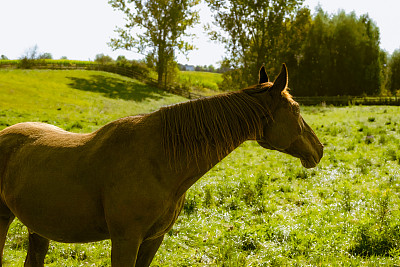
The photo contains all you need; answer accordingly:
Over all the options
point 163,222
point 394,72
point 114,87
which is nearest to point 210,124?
point 163,222

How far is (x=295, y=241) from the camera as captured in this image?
17.0 feet

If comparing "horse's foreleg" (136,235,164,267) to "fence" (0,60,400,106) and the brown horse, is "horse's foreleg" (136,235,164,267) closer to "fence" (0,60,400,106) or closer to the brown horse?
the brown horse

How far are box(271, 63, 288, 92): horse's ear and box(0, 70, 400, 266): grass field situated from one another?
2893mm

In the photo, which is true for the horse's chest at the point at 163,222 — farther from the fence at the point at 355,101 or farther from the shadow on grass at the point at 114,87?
the fence at the point at 355,101

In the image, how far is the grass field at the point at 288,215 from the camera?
4.70 m

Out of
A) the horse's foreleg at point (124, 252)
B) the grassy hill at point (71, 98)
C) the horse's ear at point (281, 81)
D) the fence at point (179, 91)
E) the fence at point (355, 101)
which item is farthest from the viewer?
the fence at point (179, 91)

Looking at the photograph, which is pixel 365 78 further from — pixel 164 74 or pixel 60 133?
pixel 60 133

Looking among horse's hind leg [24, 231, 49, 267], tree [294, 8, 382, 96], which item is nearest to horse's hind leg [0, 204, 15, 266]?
horse's hind leg [24, 231, 49, 267]

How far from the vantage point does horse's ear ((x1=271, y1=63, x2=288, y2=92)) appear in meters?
2.61

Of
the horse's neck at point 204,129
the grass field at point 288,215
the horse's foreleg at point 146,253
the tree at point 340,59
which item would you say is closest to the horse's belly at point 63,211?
the horse's foreleg at point 146,253

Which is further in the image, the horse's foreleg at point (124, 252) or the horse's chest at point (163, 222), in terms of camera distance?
the horse's chest at point (163, 222)

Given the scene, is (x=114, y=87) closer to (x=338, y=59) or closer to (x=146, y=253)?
(x=338, y=59)

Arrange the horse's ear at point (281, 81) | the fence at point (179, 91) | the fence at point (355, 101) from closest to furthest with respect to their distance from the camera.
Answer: the horse's ear at point (281, 81) < the fence at point (355, 101) < the fence at point (179, 91)

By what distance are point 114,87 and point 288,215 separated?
32.2 meters
